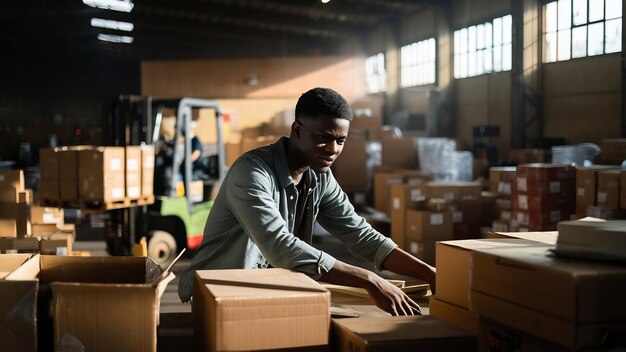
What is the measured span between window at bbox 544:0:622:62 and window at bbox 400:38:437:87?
437cm

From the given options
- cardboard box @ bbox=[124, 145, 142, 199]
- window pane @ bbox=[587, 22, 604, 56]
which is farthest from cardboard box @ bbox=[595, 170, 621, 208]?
cardboard box @ bbox=[124, 145, 142, 199]

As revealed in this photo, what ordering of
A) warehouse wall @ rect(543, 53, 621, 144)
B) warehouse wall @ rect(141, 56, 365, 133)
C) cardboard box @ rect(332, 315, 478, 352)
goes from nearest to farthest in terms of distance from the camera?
1. cardboard box @ rect(332, 315, 478, 352)
2. warehouse wall @ rect(543, 53, 621, 144)
3. warehouse wall @ rect(141, 56, 365, 133)

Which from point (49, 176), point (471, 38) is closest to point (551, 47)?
point (471, 38)

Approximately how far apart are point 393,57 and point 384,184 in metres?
7.43

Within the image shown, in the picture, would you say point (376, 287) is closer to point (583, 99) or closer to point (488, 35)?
point (583, 99)

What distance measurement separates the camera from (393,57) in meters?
19.0

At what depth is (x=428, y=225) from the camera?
9539mm

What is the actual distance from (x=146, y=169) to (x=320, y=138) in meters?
5.94

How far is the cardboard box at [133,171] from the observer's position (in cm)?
812

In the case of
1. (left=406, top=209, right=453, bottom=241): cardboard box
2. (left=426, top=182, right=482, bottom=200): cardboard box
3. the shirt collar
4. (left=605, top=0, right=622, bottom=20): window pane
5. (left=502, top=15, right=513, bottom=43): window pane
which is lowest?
(left=406, top=209, right=453, bottom=241): cardboard box

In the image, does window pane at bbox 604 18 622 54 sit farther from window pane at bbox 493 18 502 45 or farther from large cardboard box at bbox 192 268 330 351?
large cardboard box at bbox 192 268 330 351

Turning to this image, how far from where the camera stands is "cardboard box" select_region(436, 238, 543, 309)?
2348mm

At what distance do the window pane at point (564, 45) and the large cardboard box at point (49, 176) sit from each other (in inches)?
294

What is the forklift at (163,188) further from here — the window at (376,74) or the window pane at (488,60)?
the window at (376,74)
